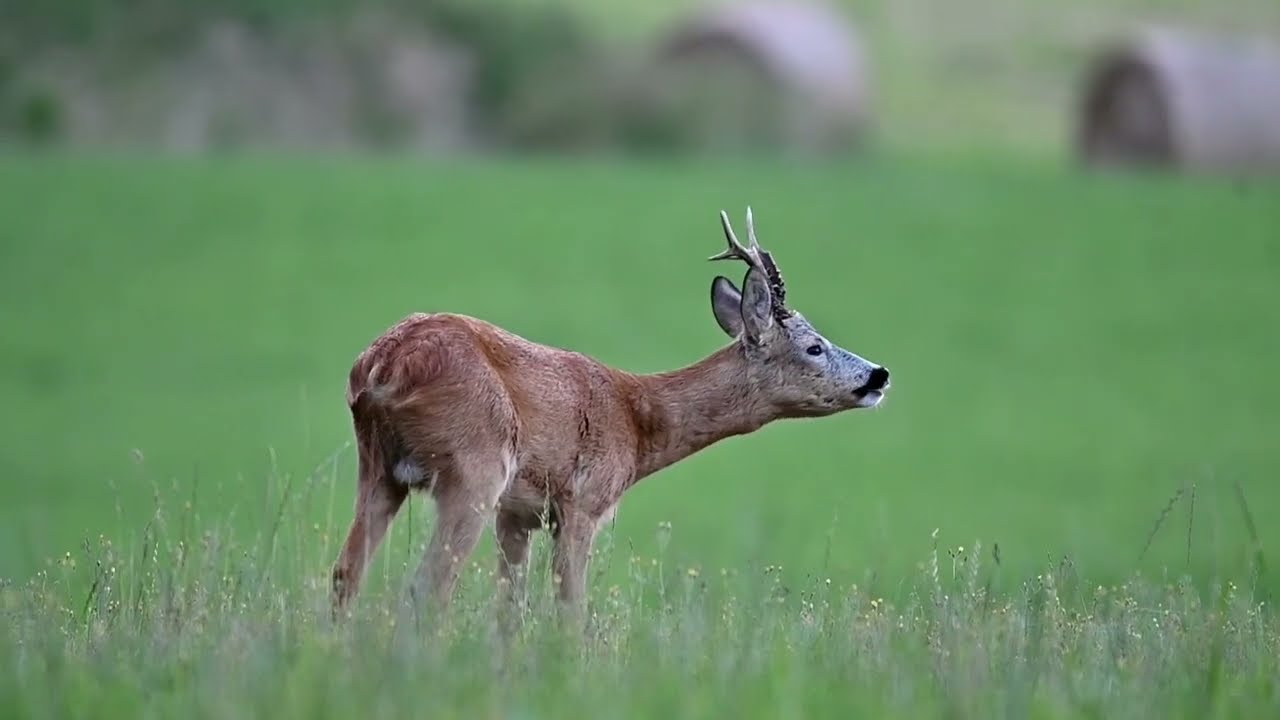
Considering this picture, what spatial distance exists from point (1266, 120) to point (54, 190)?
16.9 meters

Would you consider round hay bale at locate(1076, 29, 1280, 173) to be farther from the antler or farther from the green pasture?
the antler

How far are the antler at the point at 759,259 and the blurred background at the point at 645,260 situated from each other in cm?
117

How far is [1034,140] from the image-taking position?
4212 cm

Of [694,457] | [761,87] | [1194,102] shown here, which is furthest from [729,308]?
[761,87]

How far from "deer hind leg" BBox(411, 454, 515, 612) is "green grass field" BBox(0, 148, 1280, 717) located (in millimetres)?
157

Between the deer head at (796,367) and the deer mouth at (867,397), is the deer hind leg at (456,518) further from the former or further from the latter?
the deer mouth at (867,397)

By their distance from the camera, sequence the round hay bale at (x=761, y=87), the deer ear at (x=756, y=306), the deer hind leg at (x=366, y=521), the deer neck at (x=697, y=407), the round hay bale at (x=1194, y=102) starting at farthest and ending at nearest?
the round hay bale at (x=761, y=87)
the round hay bale at (x=1194, y=102)
the deer neck at (x=697, y=407)
the deer ear at (x=756, y=306)
the deer hind leg at (x=366, y=521)

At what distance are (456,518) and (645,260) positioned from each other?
1674 cm

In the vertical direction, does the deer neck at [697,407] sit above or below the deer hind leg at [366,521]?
above

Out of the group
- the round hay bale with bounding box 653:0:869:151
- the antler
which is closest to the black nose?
the antler

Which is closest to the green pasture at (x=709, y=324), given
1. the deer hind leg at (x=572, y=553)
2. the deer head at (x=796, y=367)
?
the deer head at (x=796, y=367)

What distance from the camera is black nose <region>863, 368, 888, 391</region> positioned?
32.5 ft

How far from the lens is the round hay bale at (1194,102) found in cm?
3073

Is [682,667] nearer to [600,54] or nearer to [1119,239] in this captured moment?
[1119,239]
